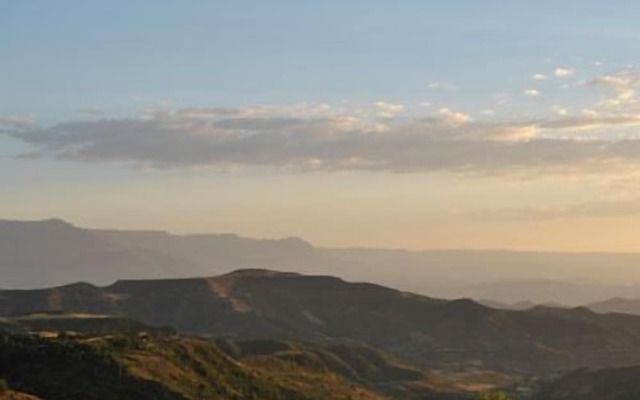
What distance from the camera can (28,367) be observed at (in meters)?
137

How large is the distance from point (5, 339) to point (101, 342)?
15.7 meters

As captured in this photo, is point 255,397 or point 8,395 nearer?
point 8,395

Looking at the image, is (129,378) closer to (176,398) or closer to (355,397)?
(176,398)

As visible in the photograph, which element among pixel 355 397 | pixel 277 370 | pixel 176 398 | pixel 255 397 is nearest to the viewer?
pixel 176 398

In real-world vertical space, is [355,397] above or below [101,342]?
below

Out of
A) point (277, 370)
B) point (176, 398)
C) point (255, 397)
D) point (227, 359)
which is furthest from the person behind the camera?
point (277, 370)

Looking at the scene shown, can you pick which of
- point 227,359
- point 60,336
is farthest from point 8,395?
point 227,359

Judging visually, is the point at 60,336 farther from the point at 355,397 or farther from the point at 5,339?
the point at 355,397

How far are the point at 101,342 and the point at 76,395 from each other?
2429cm

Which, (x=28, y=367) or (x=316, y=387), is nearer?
(x=28, y=367)

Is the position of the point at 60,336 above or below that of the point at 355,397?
above

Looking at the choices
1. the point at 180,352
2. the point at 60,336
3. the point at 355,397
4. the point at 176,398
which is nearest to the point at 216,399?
the point at 176,398

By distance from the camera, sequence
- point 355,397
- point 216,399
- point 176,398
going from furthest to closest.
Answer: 1. point 355,397
2. point 216,399
3. point 176,398

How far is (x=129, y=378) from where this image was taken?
455ft
